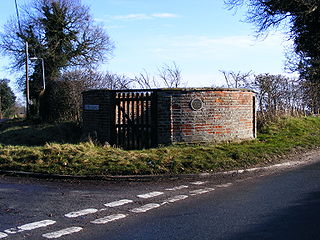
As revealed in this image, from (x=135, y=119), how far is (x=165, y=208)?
6.30 meters

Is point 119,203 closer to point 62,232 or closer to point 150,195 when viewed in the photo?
point 150,195

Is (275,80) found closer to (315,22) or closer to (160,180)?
(315,22)

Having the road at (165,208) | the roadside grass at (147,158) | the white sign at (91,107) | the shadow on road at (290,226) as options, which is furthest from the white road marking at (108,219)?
the white sign at (91,107)

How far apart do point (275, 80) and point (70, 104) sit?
1025cm

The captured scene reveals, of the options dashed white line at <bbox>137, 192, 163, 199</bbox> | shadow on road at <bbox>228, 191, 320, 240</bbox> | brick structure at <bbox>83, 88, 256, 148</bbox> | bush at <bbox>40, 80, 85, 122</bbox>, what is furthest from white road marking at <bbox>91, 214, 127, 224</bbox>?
bush at <bbox>40, 80, 85, 122</bbox>

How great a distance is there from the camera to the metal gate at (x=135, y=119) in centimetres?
1214

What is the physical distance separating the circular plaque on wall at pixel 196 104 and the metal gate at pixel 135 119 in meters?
1.19

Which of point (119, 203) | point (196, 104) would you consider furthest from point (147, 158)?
point (119, 203)

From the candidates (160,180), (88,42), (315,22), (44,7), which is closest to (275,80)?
(315,22)

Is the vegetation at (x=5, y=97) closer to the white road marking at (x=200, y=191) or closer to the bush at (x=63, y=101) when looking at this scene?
the bush at (x=63, y=101)

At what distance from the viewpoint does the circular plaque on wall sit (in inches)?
469

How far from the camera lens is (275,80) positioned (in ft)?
58.8

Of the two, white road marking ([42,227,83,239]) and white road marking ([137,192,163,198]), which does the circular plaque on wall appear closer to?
white road marking ([137,192,163,198])

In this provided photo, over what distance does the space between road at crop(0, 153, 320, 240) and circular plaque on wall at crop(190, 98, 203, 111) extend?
11.3 feet
